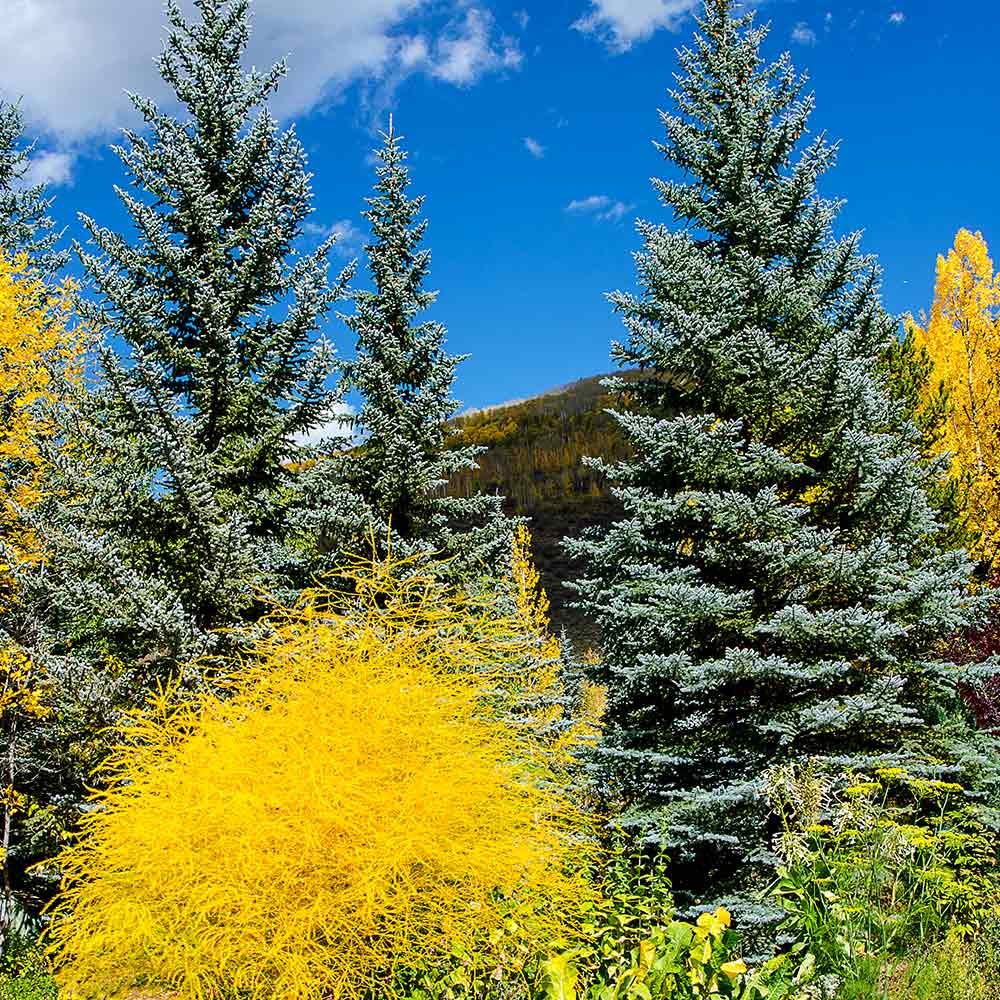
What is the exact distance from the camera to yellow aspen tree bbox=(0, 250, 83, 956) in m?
8.38

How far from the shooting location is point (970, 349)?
645 inches

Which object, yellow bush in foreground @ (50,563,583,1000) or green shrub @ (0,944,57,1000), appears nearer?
yellow bush in foreground @ (50,563,583,1000)

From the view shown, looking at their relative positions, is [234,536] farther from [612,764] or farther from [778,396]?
[778,396]

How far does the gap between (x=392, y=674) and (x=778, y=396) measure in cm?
494

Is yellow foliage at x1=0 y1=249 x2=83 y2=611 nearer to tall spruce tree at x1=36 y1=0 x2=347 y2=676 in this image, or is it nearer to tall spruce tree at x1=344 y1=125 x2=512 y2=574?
tall spruce tree at x1=36 y1=0 x2=347 y2=676

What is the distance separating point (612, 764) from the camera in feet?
24.7

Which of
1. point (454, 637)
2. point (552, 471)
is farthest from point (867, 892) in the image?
point (552, 471)

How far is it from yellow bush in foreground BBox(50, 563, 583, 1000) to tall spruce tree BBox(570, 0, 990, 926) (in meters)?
2.19

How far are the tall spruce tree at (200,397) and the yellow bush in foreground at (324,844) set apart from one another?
2.91 m

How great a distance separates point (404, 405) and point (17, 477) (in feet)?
16.2

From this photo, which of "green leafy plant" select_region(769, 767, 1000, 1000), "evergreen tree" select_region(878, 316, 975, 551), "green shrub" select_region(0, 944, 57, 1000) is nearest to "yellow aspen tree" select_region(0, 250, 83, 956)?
"green shrub" select_region(0, 944, 57, 1000)

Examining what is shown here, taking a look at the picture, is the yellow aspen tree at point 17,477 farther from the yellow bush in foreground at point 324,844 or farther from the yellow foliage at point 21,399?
the yellow bush in foreground at point 324,844

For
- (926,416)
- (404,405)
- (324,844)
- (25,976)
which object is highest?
(404,405)

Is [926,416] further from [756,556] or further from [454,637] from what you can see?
[454,637]
